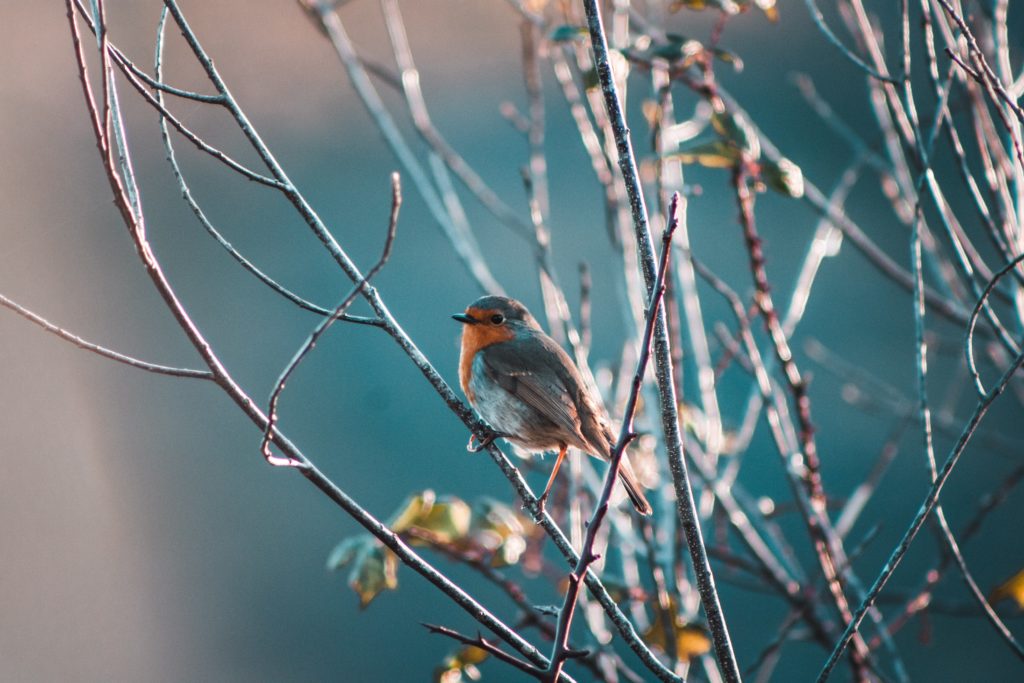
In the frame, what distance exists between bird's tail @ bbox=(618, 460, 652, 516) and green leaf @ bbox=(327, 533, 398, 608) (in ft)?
2.37

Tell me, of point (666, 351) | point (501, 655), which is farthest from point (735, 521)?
point (501, 655)

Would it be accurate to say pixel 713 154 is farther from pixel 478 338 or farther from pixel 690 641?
pixel 478 338

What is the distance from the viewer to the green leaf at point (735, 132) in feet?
8.25

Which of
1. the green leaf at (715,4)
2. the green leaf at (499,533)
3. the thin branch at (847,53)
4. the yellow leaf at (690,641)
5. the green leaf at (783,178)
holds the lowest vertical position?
the yellow leaf at (690,641)

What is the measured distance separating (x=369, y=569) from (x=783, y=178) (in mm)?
1628

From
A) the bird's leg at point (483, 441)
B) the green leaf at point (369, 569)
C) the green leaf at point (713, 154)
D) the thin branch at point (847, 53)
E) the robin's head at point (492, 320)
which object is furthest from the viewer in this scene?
the robin's head at point (492, 320)

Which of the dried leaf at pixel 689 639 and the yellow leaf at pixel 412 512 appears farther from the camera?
the yellow leaf at pixel 412 512

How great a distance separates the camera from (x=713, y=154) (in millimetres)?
2439

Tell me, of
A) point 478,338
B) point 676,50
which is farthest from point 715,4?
point 478,338

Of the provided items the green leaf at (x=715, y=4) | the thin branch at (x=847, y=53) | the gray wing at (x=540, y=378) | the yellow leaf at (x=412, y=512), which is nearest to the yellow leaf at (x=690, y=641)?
the yellow leaf at (x=412, y=512)

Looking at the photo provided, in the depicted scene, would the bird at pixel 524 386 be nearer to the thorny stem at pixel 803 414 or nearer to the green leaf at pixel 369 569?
the green leaf at pixel 369 569

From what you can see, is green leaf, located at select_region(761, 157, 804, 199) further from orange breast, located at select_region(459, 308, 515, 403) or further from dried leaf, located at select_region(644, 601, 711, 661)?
orange breast, located at select_region(459, 308, 515, 403)

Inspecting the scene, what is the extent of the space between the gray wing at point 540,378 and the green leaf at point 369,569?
85 cm

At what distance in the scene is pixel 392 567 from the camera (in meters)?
2.64
